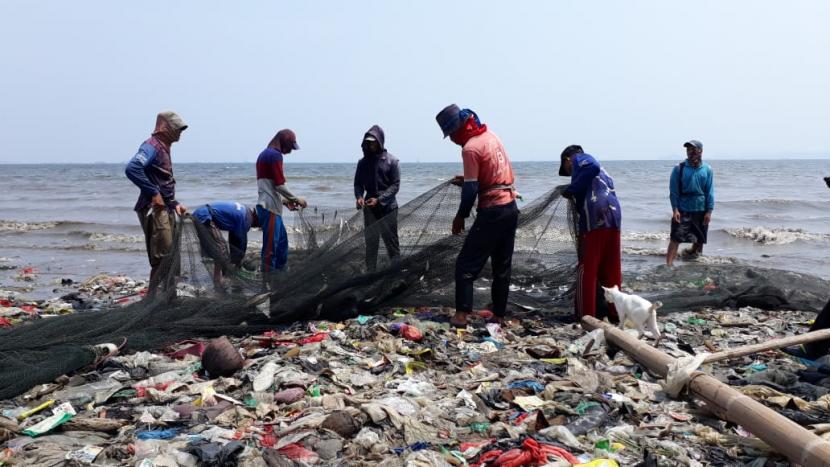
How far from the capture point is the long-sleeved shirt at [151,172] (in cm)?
545

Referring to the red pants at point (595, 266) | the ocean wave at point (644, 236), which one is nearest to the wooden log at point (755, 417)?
the red pants at point (595, 266)

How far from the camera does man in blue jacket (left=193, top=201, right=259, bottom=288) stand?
574cm

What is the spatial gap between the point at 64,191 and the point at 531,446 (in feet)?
112

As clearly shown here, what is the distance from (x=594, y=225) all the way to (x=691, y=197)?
3861 mm

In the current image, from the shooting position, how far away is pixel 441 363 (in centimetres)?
448

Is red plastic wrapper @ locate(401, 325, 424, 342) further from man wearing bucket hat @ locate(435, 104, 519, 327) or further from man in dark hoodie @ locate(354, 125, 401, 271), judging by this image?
man in dark hoodie @ locate(354, 125, 401, 271)

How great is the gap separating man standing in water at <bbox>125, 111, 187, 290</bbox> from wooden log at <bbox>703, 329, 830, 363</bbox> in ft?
14.3

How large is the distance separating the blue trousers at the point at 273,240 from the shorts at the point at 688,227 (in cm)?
514

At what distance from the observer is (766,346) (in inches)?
152

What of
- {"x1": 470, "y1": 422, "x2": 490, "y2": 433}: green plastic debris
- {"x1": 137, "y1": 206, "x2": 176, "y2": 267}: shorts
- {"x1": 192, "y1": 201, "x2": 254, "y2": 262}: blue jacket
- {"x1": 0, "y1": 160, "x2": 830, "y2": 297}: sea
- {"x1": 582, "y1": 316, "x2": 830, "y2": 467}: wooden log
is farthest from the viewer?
{"x1": 0, "y1": 160, "x2": 830, "y2": 297}: sea

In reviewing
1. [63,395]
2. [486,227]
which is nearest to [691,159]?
[486,227]

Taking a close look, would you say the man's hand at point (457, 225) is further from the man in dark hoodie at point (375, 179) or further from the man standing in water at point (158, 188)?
the man standing in water at point (158, 188)

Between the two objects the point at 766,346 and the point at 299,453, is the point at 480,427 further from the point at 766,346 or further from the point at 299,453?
the point at 766,346

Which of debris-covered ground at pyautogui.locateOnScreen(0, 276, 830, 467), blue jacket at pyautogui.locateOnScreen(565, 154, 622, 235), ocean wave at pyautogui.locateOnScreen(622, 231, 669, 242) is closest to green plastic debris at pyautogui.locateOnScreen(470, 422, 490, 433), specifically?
debris-covered ground at pyautogui.locateOnScreen(0, 276, 830, 467)
